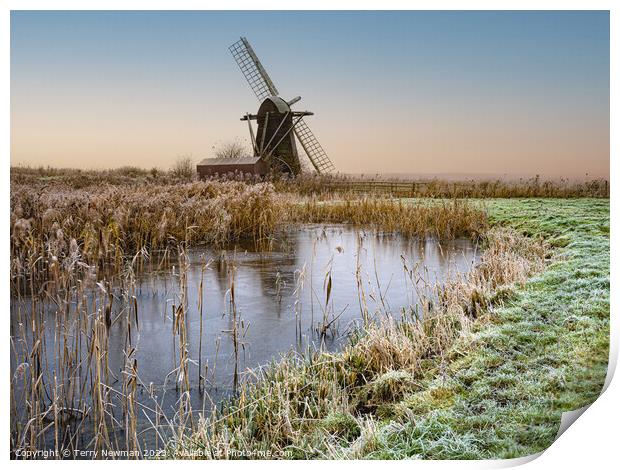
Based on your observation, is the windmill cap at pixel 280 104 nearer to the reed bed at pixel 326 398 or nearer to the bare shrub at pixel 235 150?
the bare shrub at pixel 235 150

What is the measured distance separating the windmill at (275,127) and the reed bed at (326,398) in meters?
12.9

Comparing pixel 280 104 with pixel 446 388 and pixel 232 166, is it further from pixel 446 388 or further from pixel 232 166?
pixel 446 388

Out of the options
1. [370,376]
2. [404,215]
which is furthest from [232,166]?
[370,376]

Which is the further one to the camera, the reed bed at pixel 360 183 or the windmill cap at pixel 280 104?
the windmill cap at pixel 280 104

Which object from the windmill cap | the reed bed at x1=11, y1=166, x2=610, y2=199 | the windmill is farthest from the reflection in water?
the windmill cap

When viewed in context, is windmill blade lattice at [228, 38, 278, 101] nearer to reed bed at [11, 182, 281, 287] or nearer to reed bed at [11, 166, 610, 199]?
reed bed at [11, 166, 610, 199]

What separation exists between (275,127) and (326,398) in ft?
47.9

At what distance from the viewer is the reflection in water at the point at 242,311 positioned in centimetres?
387

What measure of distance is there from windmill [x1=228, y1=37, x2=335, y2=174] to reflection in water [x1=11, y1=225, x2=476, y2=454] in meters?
8.97

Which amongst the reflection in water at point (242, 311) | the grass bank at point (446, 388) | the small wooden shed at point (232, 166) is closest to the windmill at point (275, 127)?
the small wooden shed at point (232, 166)

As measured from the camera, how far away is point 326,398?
3.28 metres
